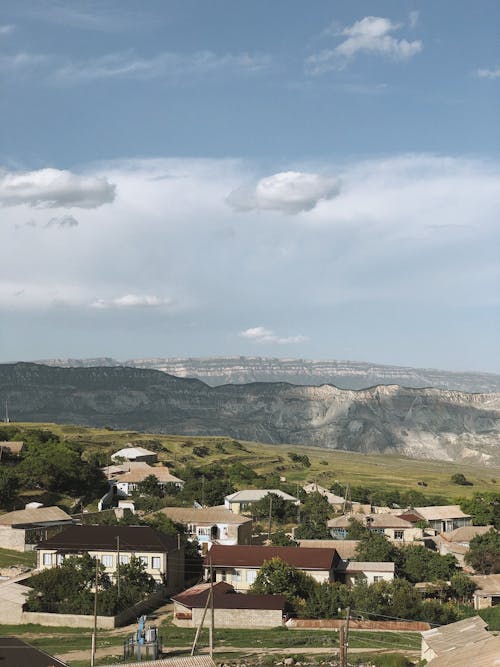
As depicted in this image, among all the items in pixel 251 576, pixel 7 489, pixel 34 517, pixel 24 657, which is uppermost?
pixel 7 489

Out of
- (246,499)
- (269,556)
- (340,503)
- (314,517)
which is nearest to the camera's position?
(269,556)

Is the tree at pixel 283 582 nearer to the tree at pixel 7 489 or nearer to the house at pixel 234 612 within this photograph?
the house at pixel 234 612

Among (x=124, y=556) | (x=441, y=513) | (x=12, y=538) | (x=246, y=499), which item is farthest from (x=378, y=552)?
(x=441, y=513)

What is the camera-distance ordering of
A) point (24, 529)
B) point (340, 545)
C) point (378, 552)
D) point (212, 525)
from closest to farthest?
point (378, 552), point (24, 529), point (340, 545), point (212, 525)

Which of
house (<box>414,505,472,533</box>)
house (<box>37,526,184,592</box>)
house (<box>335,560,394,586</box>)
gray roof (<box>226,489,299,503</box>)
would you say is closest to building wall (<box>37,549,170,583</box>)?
house (<box>37,526,184,592</box>)

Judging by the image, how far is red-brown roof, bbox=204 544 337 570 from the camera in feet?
177

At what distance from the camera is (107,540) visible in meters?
54.7

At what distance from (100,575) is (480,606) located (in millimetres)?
23701

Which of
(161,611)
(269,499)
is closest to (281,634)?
(161,611)

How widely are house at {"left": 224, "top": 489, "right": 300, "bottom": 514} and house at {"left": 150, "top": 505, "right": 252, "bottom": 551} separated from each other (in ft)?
20.5

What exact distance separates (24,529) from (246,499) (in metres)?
28.3

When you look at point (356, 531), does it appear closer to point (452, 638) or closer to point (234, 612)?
point (234, 612)

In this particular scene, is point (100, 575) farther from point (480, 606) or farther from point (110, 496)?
point (110, 496)

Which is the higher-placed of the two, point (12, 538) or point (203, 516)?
point (12, 538)
